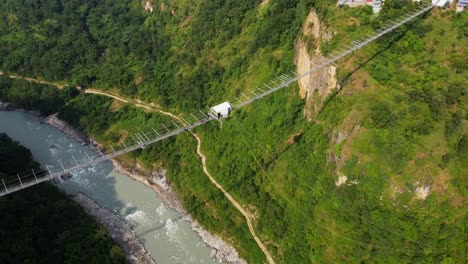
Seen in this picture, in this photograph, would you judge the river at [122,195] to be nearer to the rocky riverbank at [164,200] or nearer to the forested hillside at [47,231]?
the rocky riverbank at [164,200]

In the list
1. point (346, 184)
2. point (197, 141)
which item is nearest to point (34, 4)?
point (197, 141)

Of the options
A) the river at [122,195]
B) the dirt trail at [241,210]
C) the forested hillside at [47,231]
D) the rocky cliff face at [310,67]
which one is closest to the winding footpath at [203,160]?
the dirt trail at [241,210]

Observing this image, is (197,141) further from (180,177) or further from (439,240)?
(439,240)

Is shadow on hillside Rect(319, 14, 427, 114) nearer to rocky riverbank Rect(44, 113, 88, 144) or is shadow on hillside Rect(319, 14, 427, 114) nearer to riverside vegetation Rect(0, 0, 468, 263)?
riverside vegetation Rect(0, 0, 468, 263)

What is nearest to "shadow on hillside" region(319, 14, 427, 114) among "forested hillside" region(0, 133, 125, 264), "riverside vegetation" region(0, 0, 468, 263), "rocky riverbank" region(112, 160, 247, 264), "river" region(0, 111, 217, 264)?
"riverside vegetation" region(0, 0, 468, 263)

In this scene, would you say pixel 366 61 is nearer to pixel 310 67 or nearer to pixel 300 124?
pixel 310 67

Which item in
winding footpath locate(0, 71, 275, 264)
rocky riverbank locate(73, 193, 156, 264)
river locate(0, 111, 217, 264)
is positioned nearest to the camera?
winding footpath locate(0, 71, 275, 264)
